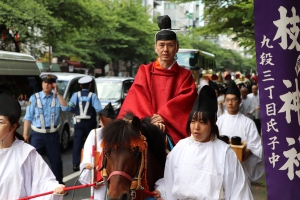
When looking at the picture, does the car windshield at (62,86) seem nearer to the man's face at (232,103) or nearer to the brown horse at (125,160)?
the man's face at (232,103)

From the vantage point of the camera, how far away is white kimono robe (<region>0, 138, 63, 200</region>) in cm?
371

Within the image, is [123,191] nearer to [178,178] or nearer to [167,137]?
[178,178]

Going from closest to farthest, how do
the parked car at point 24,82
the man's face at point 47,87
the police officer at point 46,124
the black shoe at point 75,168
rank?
1. the police officer at point 46,124
2. the man's face at point 47,87
3. the black shoe at point 75,168
4. the parked car at point 24,82

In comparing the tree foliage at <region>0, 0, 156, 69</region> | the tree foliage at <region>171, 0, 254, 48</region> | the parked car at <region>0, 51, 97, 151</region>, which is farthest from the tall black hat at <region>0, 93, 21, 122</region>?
the tree foliage at <region>0, 0, 156, 69</region>

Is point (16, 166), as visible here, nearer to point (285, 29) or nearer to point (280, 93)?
point (280, 93)

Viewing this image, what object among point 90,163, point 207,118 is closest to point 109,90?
point 90,163

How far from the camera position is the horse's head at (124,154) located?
3.42 m

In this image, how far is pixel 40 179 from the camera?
380cm

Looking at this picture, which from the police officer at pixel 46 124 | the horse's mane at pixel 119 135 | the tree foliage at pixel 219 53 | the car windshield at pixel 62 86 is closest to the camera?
the horse's mane at pixel 119 135

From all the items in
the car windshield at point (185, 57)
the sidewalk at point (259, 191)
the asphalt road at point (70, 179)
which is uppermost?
the car windshield at point (185, 57)

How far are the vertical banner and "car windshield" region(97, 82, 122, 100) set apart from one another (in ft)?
47.6

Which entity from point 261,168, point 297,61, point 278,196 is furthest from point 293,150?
point 261,168

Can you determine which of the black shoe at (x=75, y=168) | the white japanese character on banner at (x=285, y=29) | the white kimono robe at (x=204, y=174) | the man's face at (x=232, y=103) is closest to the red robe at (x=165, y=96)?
the white kimono robe at (x=204, y=174)

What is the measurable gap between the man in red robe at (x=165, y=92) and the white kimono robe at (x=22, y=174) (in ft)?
4.00
